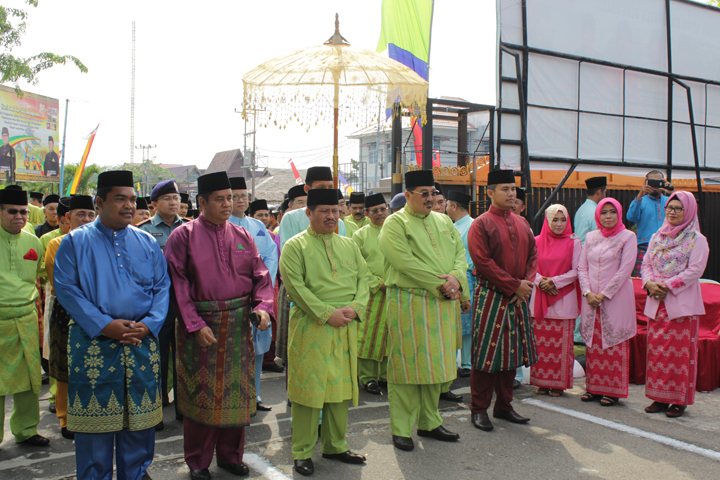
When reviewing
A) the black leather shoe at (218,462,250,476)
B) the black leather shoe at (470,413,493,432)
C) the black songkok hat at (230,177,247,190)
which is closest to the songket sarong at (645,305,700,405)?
the black leather shoe at (470,413,493,432)

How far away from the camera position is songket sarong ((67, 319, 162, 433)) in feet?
10.1

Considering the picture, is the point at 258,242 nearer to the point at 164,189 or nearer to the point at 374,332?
the point at 164,189

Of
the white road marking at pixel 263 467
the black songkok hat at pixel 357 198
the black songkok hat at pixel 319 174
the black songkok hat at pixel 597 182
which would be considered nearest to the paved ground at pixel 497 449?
the white road marking at pixel 263 467

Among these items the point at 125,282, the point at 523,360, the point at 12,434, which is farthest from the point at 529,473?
the point at 12,434

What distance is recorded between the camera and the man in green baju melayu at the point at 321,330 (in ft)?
12.1

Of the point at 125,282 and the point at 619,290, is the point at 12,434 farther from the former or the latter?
the point at 619,290

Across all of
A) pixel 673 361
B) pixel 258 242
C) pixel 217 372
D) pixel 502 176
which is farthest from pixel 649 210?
pixel 217 372

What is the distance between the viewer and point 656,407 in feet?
16.3

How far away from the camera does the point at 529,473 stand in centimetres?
363

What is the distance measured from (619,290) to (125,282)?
438 centimetres

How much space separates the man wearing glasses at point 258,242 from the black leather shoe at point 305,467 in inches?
48.8

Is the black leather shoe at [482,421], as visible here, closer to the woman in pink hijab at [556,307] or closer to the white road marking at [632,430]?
the white road marking at [632,430]

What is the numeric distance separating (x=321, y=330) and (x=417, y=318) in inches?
33.3

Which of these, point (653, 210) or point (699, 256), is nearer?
point (699, 256)
